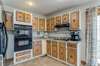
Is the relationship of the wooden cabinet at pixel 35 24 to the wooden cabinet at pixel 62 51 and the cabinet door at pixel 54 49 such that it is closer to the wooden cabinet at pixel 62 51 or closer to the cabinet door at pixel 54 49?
the cabinet door at pixel 54 49

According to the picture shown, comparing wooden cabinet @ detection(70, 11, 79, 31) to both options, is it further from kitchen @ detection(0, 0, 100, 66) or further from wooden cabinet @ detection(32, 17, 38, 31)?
wooden cabinet @ detection(32, 17, 38, 31)

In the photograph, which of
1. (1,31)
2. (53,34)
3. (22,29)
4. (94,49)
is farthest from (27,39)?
(94,49)

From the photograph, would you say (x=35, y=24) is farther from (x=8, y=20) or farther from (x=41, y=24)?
(x=8, y=20)

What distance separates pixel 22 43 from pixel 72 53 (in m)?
2.13

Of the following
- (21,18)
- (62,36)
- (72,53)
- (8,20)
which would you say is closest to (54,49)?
(62,36)

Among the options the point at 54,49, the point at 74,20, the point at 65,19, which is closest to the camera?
the point at 74,20

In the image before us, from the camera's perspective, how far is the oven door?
3456mm

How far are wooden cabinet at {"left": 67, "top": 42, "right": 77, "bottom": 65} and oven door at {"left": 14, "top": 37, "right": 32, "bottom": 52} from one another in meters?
1.81

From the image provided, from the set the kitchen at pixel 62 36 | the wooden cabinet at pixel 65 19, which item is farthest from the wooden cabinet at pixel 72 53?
the wooden cabinet at pixel 65 19

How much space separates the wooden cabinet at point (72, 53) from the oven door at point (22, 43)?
1.81 metres

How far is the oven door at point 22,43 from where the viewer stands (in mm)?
3456

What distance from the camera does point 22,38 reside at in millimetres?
3645

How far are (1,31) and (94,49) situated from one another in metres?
3.27

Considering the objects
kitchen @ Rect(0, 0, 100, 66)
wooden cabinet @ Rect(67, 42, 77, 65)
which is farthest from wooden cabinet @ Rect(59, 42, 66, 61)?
wooden cabinet @ Rect(67, 42, 77, 65)
